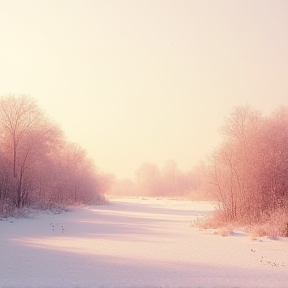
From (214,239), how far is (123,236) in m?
3.29

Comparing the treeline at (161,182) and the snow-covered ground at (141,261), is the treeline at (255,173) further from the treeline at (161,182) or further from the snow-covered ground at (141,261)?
the treeline at (161,182)

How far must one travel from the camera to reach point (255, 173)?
16906 mm

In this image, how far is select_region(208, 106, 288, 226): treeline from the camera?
53.5 feet

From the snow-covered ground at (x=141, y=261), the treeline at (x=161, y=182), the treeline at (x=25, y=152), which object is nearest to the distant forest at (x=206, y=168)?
the treeline at (x=25, y=152)

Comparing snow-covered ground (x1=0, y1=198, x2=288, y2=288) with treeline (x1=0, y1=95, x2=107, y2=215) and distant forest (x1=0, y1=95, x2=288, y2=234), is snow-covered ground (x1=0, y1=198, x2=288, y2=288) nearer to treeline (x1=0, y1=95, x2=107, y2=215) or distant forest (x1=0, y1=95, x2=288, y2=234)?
distant forest (x1=0, y1=95, x2=288, y2=234)

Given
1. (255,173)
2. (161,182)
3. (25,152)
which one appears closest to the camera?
(255,173)

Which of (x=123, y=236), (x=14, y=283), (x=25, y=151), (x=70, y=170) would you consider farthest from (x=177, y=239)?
(x=70, y=170)

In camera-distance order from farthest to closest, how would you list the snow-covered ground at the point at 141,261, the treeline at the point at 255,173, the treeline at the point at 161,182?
the treeline at the point at 161,182 → the treeline at the point at 255,173 → the snow-covered ground at the point at 141,261

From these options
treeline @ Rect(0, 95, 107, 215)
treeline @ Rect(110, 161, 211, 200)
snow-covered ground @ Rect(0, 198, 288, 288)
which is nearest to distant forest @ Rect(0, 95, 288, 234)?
treeline @ Rect(0, 95, 107, 215)

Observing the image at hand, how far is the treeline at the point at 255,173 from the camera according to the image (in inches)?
642

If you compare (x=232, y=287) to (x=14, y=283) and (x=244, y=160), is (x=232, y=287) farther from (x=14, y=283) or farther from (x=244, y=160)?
(x=244, y=160)

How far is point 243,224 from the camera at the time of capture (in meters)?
15.9

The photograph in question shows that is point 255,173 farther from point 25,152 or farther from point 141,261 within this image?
point 25,152

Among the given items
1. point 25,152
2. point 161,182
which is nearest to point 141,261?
point 25,152
